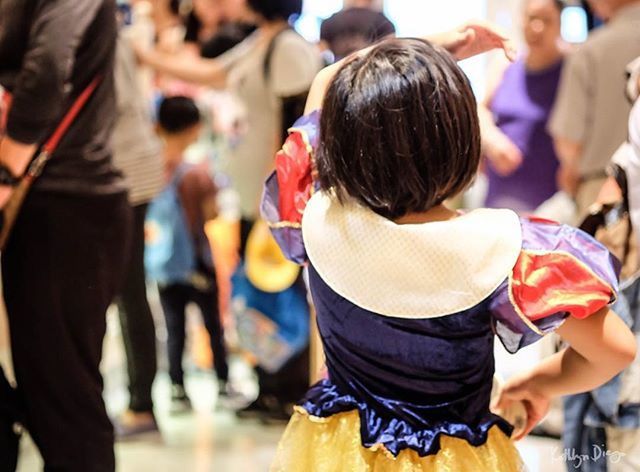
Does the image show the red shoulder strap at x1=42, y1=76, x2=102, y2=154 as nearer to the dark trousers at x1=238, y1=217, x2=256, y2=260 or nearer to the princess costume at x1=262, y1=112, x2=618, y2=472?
the princess costume at x1=262, y1=112, x2=618, y2=472

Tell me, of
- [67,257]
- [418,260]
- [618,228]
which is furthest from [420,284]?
[67,257]

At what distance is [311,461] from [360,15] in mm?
1898

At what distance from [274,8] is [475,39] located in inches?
73.5

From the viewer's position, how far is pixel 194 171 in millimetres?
3982

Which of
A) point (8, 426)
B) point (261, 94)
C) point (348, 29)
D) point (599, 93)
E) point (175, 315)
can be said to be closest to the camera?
point (8, 426)

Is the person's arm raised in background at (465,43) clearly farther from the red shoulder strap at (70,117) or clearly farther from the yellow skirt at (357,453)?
the red shoulder strap at (70,117)

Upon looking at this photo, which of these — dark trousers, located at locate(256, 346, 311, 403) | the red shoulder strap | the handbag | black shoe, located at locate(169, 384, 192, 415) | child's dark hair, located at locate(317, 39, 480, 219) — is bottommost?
black shoe, located at locate(169, 384, 192, 415)

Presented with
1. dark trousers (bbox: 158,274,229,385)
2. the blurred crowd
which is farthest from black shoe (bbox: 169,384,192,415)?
dark trousers (bbox: 158,274,229,385)

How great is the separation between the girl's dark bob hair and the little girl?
79.8 inches

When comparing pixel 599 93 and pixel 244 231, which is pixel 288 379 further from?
pixel 599 93

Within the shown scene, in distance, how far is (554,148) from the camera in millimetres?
3609

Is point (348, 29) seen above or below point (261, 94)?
above

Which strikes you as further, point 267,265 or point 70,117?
point 267,265

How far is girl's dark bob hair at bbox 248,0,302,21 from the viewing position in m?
3.53
